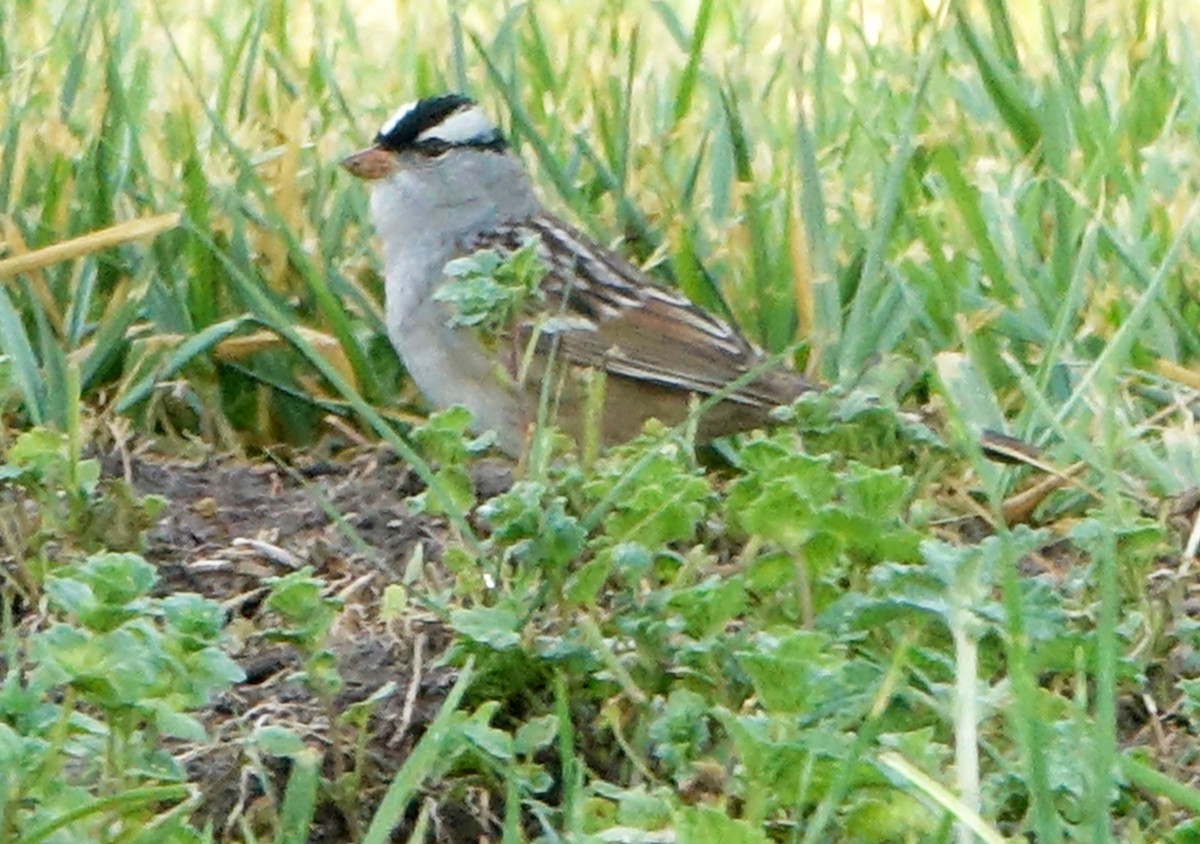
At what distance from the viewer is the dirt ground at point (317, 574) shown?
2.60 m

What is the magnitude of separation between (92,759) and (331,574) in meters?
0.90

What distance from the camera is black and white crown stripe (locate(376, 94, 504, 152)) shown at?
484 cm

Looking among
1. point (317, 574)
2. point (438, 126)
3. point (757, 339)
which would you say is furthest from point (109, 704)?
point (438, 126)

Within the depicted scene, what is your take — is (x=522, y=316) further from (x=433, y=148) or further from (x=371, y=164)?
(x=433, y=148)

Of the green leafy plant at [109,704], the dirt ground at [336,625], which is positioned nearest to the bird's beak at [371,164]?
the dirt ground at [336,625]

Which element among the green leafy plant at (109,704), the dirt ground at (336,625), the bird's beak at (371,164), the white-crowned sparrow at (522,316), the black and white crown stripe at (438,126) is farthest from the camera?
the black and white crown stripe at (438,126)

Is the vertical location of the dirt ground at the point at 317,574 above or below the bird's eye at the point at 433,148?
below

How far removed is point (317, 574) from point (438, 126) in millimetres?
1830

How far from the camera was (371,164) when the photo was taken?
4711 millimetres

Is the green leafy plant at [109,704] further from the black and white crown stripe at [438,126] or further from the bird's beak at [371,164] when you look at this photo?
the black and white crown stripe at [438,126]

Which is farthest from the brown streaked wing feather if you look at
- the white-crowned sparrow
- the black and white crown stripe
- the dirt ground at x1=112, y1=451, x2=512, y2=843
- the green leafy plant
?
the green leafy plant

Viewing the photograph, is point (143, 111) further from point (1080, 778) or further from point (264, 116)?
point (1080, 778)

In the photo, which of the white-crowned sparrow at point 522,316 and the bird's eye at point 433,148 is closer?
the white-crowned sparrow at point 522,316

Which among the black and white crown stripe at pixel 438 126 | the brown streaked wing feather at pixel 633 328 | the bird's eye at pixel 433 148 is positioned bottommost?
the brown streaked wing feather at pixel 633 328
